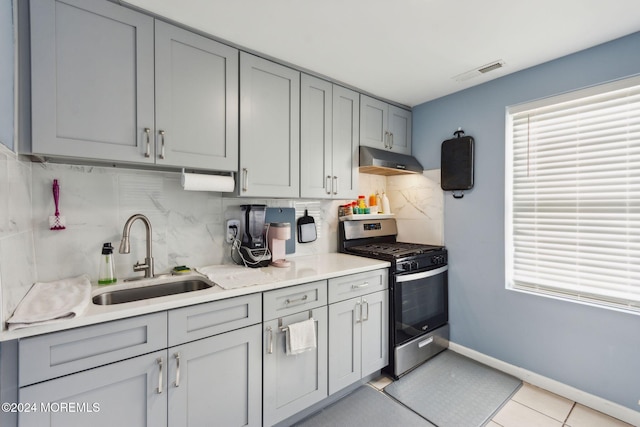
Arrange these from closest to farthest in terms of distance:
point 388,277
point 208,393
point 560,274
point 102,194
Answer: point 208,393 → point 102,194 → point 560,274 → point 388,277

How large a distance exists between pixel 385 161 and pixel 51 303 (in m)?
2.33

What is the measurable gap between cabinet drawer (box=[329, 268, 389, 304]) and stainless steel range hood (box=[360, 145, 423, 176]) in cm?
92

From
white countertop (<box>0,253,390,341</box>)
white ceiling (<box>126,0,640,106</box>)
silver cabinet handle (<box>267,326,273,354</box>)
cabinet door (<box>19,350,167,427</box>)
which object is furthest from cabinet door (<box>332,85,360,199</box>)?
cabinet door (<box>19,350,167,427</box>)

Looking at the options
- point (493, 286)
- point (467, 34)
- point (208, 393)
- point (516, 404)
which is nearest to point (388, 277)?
point (493, 286)

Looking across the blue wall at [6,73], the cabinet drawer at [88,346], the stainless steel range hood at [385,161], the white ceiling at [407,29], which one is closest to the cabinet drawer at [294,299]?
the cabinet drawer at [88,346]

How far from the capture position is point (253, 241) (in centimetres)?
202

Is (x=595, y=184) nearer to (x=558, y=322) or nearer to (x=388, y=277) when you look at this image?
(x=558, y=322)

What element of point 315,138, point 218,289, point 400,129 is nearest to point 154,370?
point 218,289

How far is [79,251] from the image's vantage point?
5.16 ft

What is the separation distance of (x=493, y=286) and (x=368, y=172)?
1.52 meters

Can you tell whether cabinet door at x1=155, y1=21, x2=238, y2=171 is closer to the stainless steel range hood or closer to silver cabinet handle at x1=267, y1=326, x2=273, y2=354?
silver cabinet handle at x1=267, y1=326, x2=273, y2=354

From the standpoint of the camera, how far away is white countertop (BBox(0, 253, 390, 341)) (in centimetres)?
106

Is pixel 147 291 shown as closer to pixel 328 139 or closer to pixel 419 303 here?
pixel 328 139

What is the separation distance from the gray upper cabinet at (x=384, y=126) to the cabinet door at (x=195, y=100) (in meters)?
1.22
